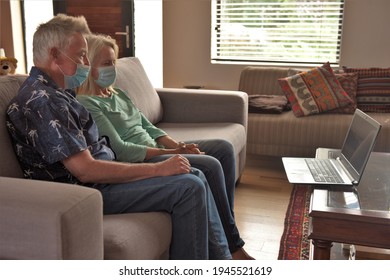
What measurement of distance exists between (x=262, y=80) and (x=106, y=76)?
2.23 metres

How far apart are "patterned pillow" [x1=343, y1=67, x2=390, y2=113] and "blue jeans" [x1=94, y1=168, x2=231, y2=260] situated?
7.94ft

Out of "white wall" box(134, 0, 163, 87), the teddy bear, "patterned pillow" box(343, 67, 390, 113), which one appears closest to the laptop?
"patterned pillow" box(343, 67, 390, 113)

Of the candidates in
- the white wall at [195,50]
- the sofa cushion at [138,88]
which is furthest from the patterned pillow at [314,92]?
the sofa cushion at [138,88]

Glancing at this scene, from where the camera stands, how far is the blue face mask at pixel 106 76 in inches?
73.8

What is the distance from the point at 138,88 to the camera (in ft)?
8.60

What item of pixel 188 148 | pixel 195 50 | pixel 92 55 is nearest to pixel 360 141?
pixel 188 148

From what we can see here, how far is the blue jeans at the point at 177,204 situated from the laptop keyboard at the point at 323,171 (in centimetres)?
55

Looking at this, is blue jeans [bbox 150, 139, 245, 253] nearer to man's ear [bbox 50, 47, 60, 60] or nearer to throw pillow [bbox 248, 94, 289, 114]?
man's ear [bbox 50, 47, 60, 60]

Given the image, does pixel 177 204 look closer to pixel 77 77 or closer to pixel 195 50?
pixel 77 77

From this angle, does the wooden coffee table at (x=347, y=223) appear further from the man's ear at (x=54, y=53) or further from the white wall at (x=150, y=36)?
the white wall at (x=150, y=36)

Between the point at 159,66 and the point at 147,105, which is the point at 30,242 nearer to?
the point at 147,105

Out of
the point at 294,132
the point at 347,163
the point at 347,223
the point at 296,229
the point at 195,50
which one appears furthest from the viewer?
the point at 195,50

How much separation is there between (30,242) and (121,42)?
4061 millimetres

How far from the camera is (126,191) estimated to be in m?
1.50
